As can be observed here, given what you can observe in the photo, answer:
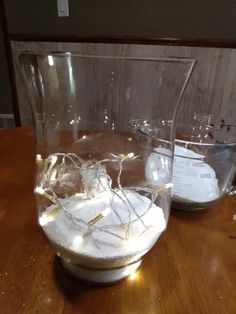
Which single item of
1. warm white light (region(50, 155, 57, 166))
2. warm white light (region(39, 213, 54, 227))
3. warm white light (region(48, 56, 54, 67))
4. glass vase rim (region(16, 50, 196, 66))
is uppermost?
glass vase rim (region(16, 50, 196, 66))

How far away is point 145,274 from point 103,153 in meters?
0.25

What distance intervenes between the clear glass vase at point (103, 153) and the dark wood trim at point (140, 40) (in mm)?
1183

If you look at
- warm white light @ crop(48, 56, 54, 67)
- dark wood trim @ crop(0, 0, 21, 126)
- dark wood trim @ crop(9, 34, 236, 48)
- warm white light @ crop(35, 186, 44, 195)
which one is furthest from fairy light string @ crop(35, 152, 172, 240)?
dark wood trim @ crop(0, 0, 21, 126)

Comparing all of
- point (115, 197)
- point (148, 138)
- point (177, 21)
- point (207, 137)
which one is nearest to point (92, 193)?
point (115, 197)

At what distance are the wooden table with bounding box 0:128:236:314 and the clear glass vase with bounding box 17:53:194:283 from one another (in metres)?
0.03

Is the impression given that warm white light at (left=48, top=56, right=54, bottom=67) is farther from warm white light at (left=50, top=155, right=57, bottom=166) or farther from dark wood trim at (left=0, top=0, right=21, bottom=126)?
dark wood trim at (left=0, top=0, right=21, bottom=126)

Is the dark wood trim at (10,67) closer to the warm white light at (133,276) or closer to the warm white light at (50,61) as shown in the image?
the warm white light at (50,61)

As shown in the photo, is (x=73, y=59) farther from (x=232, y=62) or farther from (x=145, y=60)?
(x=232, y=62)

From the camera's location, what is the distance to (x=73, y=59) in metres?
0.45

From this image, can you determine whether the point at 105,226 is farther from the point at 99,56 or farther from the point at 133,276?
the point at 99,56

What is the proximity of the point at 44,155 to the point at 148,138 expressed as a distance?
179 mm

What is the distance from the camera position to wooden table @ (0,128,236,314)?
37cm

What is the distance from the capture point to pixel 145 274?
16.3 inches

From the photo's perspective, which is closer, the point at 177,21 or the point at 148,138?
the point at 148,138
